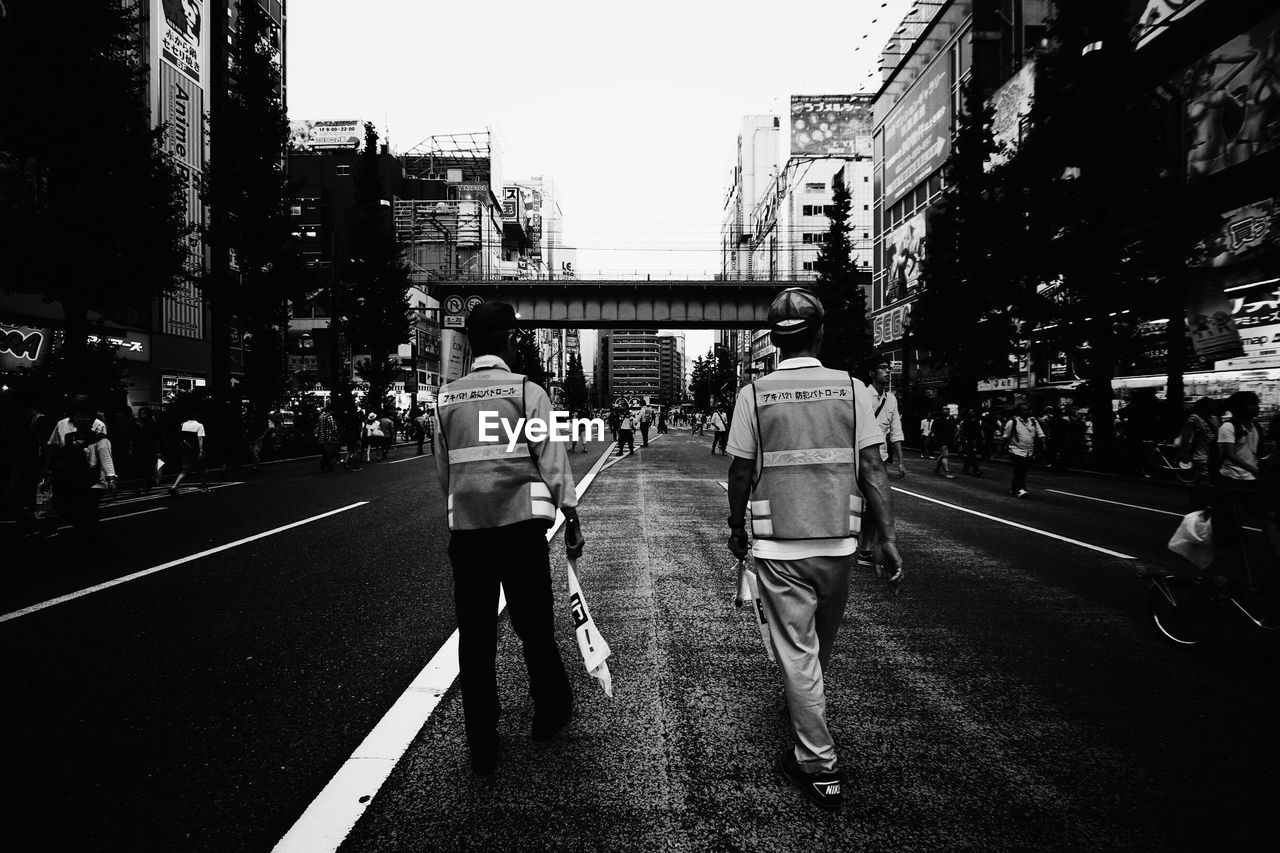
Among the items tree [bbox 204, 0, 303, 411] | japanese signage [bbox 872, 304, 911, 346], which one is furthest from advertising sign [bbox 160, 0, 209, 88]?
japanese signage [bbox 872, 304, 911, 346]

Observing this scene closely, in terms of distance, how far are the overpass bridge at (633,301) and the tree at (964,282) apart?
1390 cm

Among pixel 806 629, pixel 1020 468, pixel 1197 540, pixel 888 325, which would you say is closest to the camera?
pixel 806 629

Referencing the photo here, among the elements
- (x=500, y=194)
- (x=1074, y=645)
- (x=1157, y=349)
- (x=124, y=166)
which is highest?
(x=500, y=194)

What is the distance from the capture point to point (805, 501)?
2.90 meters

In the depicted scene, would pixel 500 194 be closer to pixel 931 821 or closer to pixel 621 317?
pixel 621 317

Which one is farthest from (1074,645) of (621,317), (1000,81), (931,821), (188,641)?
(621,317)

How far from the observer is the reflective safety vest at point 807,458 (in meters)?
2.89

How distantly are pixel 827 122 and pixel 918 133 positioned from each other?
175ft

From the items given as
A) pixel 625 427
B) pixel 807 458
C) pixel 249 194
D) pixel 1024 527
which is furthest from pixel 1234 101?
pixel 249 194

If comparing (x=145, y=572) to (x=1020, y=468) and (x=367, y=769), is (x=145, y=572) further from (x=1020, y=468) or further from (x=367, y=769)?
(x=1020, y=468)

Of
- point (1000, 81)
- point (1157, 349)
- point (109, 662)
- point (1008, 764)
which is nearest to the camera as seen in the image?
point (1008, 764)

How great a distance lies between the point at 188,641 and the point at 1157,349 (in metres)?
24.5

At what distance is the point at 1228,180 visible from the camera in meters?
19.9

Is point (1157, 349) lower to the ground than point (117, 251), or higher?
lower
